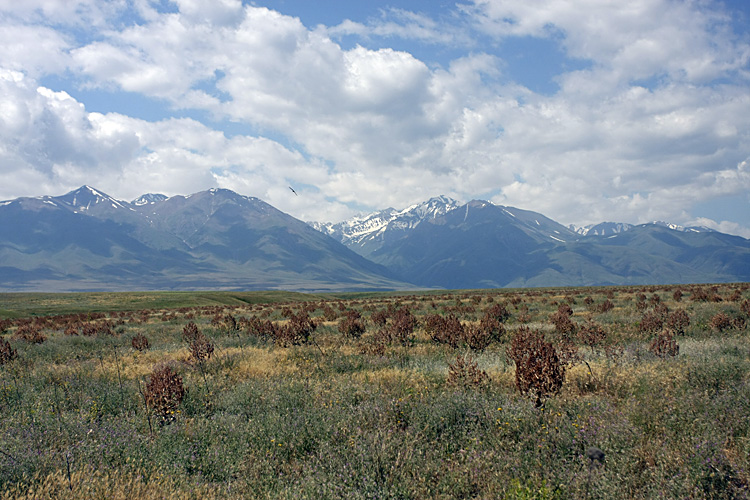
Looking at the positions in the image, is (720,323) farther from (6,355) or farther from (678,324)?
(6,355)

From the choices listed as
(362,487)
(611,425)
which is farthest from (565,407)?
(362,487)

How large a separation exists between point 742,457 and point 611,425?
137 cm

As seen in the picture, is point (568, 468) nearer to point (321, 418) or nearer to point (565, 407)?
point (565, 407)

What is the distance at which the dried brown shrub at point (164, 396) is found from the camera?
7653 mm

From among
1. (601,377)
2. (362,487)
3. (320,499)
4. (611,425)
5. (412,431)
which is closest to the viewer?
(320,499)

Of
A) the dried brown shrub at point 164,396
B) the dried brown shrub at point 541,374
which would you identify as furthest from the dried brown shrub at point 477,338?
the dried brown shrub at point 164,396

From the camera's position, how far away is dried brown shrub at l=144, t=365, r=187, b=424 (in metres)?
7.65

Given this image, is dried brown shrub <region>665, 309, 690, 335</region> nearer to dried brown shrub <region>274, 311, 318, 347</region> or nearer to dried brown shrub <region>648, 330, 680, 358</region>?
dried brown shrub <region>648, 330, 680, 358</region>

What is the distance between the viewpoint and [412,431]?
247 inches

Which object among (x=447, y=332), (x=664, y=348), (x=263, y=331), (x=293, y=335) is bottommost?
(x=263, y=331)

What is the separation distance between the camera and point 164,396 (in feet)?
25.8

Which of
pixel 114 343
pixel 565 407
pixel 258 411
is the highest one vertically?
pixel 565 407

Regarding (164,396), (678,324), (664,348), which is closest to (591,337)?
(664,348)

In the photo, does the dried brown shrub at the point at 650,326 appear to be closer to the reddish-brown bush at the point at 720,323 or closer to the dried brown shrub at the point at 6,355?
the reddish-brown bush at the point at 720,323
